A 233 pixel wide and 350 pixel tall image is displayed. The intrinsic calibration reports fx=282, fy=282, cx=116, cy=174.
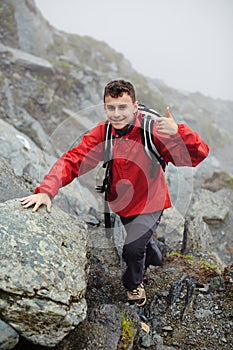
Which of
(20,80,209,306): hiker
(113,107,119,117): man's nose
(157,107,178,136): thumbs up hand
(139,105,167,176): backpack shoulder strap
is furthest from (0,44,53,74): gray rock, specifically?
(157,107,178,136): thumbs up hand

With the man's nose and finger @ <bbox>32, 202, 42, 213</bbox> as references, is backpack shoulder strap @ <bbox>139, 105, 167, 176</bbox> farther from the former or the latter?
finger @ <bbox>32, 202, 42, 213</bbox>

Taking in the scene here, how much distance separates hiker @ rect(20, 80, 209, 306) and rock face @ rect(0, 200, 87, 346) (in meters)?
0.49

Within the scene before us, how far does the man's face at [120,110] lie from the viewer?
4699 millimetres

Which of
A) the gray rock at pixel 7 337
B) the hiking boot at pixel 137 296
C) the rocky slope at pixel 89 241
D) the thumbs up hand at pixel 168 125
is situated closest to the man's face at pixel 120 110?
the thumbs up hand at pixel 168 125

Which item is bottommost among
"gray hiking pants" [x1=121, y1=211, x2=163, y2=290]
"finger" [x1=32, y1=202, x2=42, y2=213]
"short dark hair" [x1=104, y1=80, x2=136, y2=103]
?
"gray hiking pants" [x1=121, y1=211, x2=163, y2=290]

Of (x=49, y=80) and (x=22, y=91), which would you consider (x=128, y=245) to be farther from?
(x=49, y=80)

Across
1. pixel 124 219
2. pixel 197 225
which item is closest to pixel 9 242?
pixel 124 219

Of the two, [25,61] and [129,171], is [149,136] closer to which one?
[129,171]

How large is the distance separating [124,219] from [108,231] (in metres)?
1.76

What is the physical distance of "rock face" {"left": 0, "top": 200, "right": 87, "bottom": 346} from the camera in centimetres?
342

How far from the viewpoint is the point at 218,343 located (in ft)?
15.5

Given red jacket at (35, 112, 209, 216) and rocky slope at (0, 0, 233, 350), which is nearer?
rocky slope at (0, 0, 233, 350)

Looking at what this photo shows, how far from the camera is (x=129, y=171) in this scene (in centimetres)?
499

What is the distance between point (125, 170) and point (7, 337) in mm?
2981
